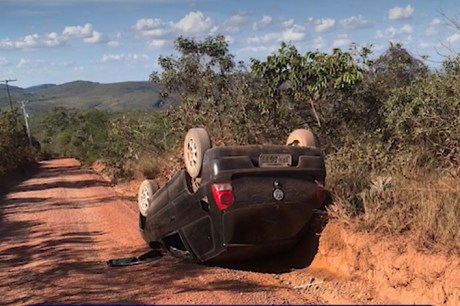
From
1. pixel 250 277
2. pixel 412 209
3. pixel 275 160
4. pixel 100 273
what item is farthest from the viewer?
pixel 100 273

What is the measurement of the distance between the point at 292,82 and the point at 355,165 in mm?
3162

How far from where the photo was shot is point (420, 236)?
502 centimetres

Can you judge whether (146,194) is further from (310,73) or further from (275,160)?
(310,73)

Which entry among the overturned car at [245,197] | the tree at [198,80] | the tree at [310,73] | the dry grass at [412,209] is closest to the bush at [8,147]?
the tree at [198,80]

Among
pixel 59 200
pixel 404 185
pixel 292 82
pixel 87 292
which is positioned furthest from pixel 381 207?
pixel 59 200

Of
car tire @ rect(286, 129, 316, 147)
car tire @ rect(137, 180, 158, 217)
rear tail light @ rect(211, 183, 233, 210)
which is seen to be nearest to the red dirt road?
car tire @ rect(137, 180, 158, 217)

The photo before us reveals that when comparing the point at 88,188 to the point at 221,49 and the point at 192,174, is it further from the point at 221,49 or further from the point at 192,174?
the point at 192,174

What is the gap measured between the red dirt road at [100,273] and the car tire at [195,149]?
1153 millimetres

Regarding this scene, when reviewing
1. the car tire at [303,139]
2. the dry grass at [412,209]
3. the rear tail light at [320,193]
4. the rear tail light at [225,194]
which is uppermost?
the car tire at [303,139]

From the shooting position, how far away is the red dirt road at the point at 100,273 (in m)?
5.11

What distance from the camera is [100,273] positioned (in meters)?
6.26

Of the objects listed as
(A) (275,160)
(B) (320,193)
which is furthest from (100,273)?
(B) (320,193)

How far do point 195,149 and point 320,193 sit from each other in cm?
142

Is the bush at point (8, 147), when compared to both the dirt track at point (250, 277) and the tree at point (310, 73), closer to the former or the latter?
the tree at point (310, 73)
